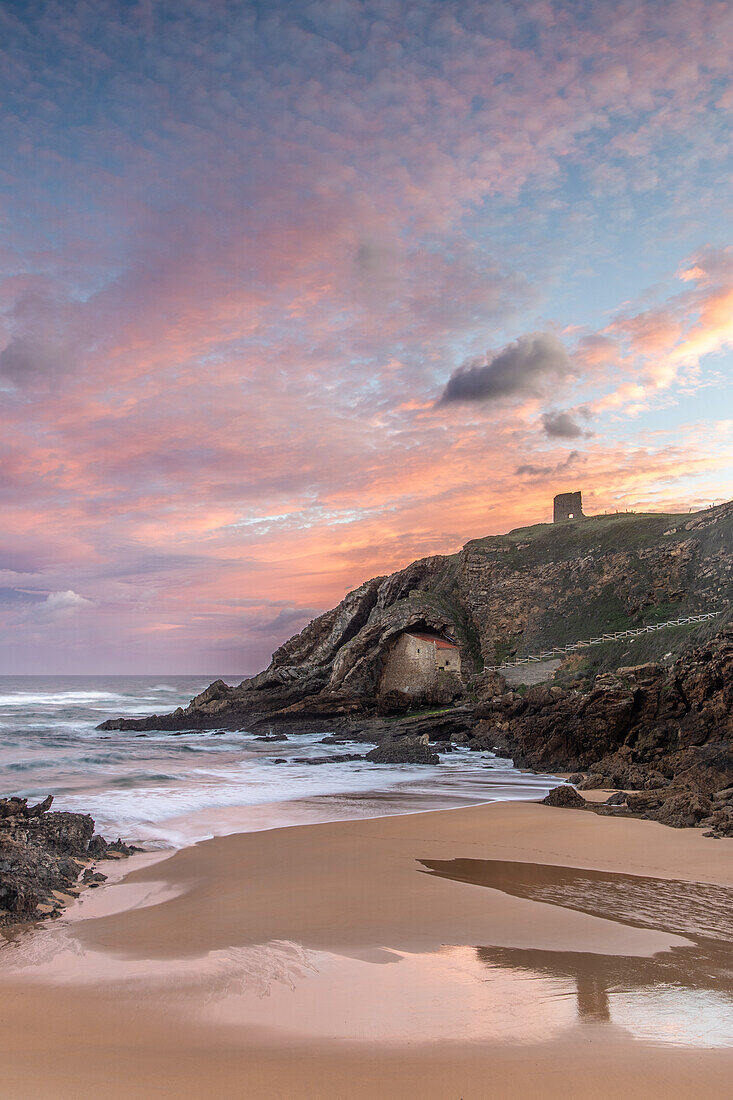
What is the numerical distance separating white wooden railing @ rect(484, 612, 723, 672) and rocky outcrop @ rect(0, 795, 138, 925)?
30764 millimetres

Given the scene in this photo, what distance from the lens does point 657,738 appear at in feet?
57.7

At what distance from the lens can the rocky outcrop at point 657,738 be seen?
1204 centimetres

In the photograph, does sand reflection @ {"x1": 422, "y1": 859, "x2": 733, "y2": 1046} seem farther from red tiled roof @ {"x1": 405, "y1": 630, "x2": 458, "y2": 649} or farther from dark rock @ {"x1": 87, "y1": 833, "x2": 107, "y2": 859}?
red tiled roof @ {"x1": 405, "y1": 630, "x2": 458, "y2": 649}

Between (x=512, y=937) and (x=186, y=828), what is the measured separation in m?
8.12

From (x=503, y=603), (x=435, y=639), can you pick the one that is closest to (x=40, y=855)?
(x=435, y=639)

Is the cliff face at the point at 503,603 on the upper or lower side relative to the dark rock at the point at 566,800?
upper

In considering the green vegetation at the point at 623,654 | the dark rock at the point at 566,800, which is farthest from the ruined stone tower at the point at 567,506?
the dark rock at the point at 566,800

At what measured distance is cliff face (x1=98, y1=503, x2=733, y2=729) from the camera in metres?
39.3

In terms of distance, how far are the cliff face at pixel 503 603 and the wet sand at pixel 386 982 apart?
31.9m

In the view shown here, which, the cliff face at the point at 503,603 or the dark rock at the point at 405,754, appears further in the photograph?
the cliff face at the point at 503,603

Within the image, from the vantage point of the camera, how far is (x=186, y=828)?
464 inches

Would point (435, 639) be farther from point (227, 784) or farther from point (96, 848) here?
point (96, 848)

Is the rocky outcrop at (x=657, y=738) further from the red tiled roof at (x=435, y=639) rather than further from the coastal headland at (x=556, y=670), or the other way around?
the red tiled roof at (x=435, y=639)

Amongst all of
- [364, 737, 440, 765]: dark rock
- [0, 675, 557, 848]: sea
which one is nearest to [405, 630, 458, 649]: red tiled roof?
[0, 675, 557, 848]: sea
